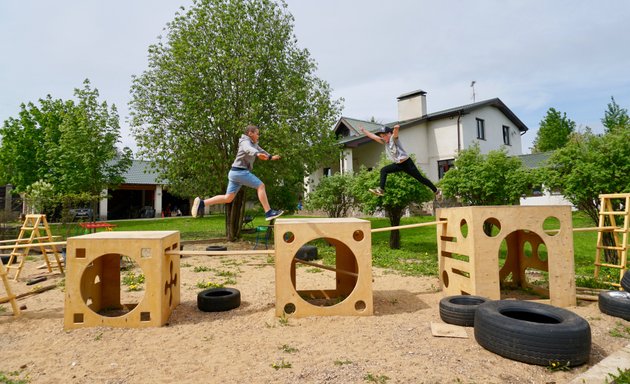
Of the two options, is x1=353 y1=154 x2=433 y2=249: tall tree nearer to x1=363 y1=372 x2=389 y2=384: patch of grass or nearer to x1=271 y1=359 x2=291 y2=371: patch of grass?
x1=271 y1=359 x2=291 y2=371: patch of grass

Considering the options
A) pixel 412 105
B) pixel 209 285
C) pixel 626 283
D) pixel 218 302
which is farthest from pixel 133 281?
pixel 412 105

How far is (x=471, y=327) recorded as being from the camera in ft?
16.1

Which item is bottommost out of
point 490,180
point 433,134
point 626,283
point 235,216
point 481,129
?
point 626,283

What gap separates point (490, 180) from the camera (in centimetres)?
1189

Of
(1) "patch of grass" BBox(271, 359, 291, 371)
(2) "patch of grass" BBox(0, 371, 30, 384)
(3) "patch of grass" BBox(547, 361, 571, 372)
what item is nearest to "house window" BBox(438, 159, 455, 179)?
(3) "patch of grass" BBox(547, 361, 571, 372)

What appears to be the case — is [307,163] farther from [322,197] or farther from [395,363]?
[395,363]

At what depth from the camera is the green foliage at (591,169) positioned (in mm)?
8883

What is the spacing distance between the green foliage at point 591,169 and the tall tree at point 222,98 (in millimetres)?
8569

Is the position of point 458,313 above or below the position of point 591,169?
below

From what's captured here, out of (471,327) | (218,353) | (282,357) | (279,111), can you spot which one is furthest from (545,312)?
(279,111)

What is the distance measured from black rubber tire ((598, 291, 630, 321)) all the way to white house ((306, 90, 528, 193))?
19657 mm

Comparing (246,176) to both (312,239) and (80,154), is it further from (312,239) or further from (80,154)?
(80,154)

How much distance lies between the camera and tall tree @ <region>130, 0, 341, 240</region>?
14234mm

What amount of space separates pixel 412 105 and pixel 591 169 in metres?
19.3
